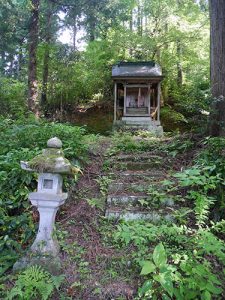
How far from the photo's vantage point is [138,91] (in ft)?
45.6

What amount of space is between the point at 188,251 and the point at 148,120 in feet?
32.8

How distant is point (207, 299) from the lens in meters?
2.54

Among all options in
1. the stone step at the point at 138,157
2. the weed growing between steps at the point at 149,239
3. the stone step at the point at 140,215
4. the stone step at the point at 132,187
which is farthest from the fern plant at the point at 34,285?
the stone step at the point at 138,157

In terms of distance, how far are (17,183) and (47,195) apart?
0.98 metres

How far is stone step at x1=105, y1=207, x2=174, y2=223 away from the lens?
13.2 ft

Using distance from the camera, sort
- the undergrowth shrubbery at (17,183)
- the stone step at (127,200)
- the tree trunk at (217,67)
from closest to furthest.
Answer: the undergrowth shrubbery at (17,183) → the stone step at (127,200) → the tree trunk at (217,67)

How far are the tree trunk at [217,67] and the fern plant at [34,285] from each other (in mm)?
4268

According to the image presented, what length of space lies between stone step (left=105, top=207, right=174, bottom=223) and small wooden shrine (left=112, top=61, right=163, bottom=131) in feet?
27.7

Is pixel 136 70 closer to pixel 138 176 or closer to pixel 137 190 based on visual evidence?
pixel 138 176

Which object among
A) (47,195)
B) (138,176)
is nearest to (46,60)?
(138,176)

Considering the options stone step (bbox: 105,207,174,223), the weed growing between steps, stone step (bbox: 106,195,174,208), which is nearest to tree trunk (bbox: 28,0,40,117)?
the weed growing between steps

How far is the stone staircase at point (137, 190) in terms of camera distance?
4.12 metres

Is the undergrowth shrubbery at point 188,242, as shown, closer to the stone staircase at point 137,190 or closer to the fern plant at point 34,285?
the stone staircase at point 137,190

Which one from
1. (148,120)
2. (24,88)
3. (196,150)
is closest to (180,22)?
(148,120)
